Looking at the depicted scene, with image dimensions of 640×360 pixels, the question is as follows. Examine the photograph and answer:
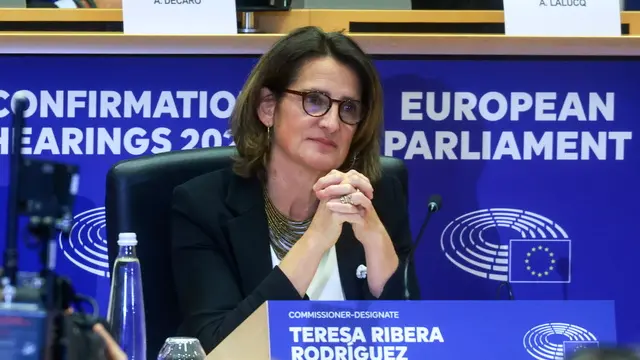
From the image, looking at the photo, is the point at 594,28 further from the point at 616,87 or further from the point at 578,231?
the point at 578,231

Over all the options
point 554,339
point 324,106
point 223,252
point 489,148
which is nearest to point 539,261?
point 489,148

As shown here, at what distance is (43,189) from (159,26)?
80.0 inches

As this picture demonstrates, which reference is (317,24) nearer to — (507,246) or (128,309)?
(507,246)

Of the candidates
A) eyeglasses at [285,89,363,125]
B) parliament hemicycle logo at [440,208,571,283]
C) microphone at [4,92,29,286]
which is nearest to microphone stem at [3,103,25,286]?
microphone at [4,92,29,286]

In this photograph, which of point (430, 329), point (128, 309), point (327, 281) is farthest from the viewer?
point (327, 281)

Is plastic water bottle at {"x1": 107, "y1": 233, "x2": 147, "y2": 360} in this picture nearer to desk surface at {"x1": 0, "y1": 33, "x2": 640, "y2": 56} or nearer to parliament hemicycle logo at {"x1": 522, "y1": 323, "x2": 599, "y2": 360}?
parliament hemicycle logo at {"x1": 522, "y1": 323, "x2": 599, "y2": 360}

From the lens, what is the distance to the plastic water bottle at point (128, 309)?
5.74 ft

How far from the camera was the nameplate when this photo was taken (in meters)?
1.48

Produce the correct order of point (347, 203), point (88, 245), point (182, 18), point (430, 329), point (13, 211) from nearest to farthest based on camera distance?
1. point (13, 211)
2. point (430, 329)
3. point (347, 203)
4. point (182, 18)
5. point (88, 245)

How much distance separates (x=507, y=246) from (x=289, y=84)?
3.01 feet

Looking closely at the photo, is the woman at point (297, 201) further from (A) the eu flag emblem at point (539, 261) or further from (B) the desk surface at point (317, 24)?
(A) the eu flag emblem at point (539, 261)

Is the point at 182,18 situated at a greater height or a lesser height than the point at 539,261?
greater

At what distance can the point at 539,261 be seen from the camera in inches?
119

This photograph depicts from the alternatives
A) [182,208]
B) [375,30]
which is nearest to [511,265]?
[375,30]
